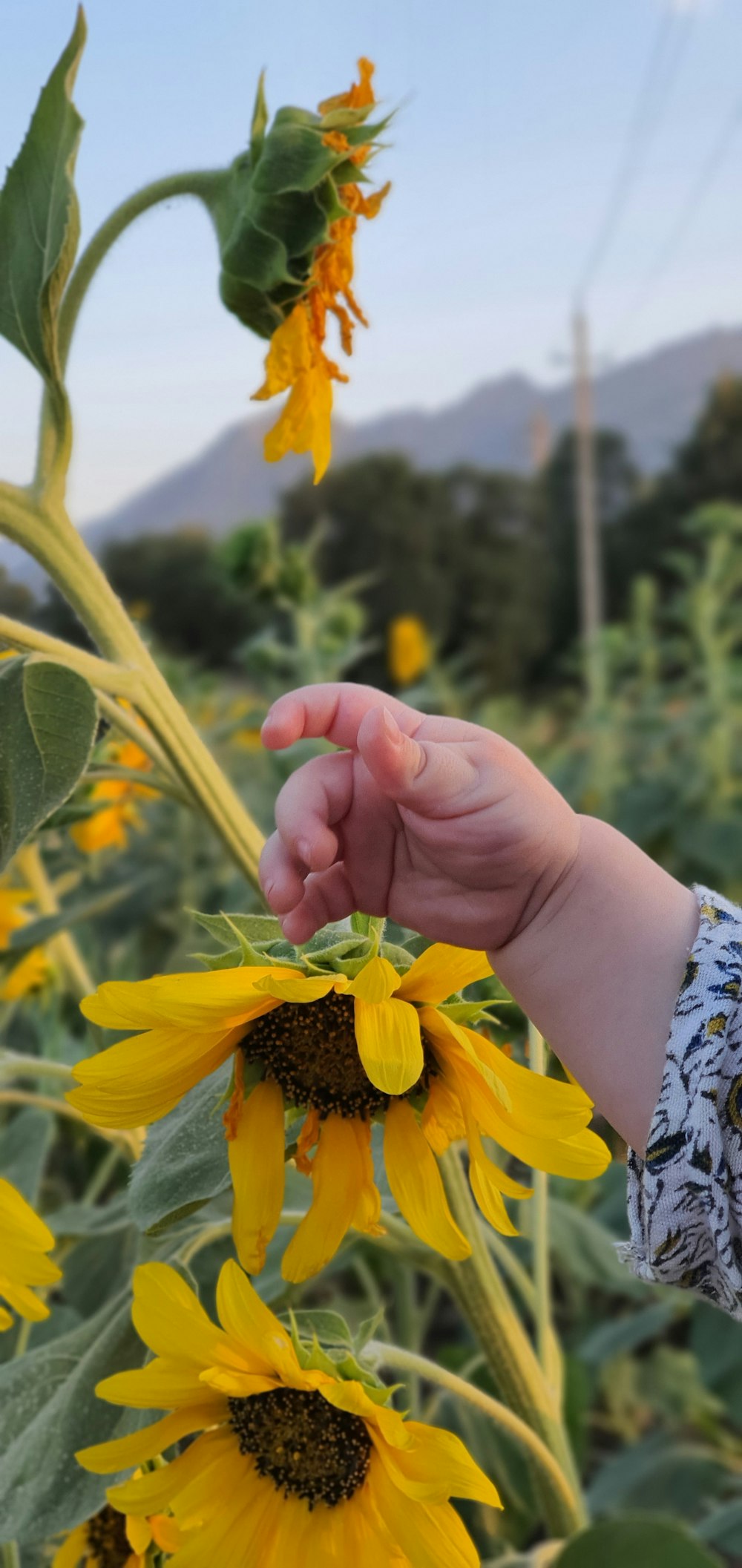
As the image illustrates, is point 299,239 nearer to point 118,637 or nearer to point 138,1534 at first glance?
point 118,637

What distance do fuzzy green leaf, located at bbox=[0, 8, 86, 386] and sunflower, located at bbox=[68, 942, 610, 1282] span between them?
20 cm

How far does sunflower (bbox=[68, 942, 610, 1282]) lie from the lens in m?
0.30

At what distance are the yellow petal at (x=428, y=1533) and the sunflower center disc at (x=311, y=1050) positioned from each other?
101 mm

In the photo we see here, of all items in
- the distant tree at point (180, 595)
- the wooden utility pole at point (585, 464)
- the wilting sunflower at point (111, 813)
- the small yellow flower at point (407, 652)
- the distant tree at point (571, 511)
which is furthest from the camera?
the distant tree at point (571, 511)

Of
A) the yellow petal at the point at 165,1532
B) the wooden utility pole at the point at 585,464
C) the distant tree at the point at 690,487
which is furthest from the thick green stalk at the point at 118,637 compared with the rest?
the distant tree at the point at 690,487

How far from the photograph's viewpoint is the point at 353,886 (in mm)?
401

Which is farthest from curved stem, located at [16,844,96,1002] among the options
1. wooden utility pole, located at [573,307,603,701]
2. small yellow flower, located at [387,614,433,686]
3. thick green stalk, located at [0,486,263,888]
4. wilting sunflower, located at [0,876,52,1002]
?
wooden utility pole, located at [573,307,603,701]

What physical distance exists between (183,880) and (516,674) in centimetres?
841

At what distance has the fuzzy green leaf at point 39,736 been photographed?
0.38 m

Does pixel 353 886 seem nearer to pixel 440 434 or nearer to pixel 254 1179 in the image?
pixel 254 1179

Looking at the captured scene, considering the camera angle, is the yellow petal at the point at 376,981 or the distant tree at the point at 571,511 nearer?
the yellow petal at the point at 376,981

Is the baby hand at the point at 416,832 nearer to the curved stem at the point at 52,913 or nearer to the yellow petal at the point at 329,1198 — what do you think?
the yellow petal at the point at 329,1198

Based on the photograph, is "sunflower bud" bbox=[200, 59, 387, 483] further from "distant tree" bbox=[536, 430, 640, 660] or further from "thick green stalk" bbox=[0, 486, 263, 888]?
"distant tree" bbox=[536, 430, 640, 660]

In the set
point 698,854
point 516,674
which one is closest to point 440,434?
point 516,674
